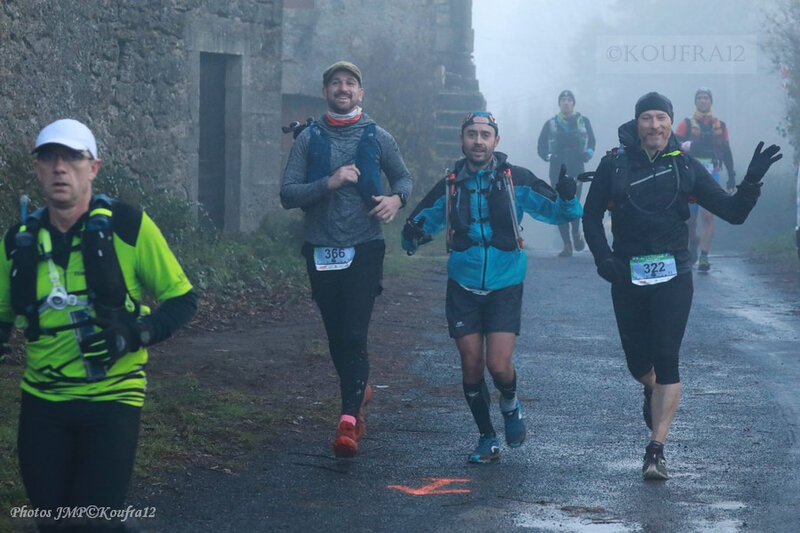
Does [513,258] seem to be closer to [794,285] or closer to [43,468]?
[43,468]

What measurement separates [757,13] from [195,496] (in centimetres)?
4902

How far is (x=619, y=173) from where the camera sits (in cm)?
731

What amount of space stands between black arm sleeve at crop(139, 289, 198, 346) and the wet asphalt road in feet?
5.15

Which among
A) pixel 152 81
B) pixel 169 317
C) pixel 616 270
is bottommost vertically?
pixel 616 270

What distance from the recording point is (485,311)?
24.2 feet

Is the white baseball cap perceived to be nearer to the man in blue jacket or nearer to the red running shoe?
the red running shoe

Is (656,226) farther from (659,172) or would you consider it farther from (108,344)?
(108,344)

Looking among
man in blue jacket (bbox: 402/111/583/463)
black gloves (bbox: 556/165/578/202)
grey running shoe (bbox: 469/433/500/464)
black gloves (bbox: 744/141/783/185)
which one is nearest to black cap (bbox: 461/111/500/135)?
man in blue jacket (bbox: 402/111/583/463)

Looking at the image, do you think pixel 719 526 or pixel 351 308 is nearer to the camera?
pixel 719 526

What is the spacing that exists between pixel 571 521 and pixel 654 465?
940 millimetres

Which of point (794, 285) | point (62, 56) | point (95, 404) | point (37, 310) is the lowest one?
point (794, 285)

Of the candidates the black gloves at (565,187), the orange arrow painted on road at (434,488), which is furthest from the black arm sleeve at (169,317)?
the black gloves at (565,187)

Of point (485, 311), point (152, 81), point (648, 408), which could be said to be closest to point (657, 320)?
point (648, 408)

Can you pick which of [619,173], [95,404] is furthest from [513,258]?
[95,404]
